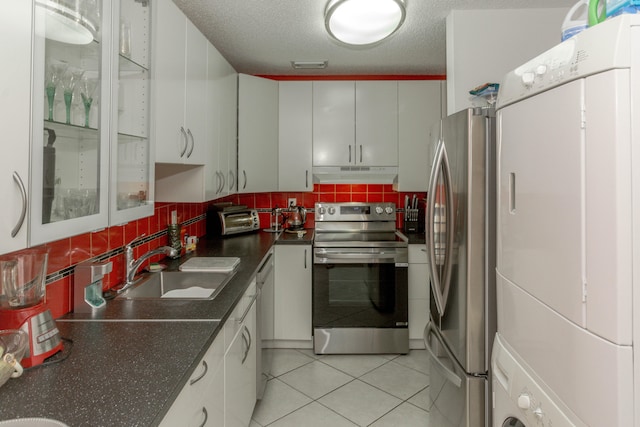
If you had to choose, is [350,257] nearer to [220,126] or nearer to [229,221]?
[229,221]

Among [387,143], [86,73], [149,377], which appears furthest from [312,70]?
[149,377]

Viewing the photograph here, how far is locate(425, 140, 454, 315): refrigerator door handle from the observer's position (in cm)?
167

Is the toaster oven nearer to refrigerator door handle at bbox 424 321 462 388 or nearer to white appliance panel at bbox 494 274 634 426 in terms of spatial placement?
refrigerator door handle at bbox 424 321 462 388

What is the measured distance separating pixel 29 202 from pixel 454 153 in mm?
1497

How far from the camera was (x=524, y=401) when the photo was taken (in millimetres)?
1062

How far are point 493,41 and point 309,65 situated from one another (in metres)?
1.53

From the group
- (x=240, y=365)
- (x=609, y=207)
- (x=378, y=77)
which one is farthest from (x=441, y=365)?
(x=378, y=77)

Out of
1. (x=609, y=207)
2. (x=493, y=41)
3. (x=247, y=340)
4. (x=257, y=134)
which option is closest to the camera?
(x=609, y=207)

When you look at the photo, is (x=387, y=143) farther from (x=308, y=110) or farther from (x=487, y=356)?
(x=487, y=356)

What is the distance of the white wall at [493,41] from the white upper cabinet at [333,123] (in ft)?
4.22

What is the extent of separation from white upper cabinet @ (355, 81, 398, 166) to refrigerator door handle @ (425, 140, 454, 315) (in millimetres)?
1559

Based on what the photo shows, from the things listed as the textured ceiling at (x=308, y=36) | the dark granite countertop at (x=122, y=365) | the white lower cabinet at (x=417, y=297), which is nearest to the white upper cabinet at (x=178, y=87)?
the textured ceiling at (x=308, y=36)

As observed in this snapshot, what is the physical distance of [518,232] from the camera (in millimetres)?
1145

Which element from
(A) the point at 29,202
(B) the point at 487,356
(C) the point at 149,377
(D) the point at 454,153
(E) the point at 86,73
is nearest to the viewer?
(A) the point at 29,202
